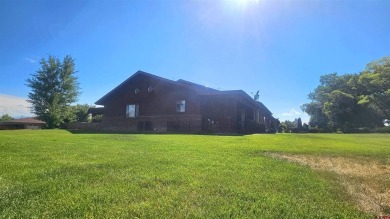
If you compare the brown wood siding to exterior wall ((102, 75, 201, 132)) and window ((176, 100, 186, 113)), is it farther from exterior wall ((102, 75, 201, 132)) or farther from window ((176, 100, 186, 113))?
window ((176, 100, 186, 113))

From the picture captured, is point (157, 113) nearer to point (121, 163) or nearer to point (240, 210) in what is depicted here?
point (121, 163)

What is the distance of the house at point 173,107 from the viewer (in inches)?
1006

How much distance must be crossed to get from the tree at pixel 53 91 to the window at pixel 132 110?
2318cm

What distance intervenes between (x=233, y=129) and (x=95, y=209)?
2198 centimetres

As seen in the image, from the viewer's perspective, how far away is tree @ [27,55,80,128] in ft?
162

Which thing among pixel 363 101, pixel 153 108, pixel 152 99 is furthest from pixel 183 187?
pixel 363 101

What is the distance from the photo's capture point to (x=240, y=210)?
408 cm

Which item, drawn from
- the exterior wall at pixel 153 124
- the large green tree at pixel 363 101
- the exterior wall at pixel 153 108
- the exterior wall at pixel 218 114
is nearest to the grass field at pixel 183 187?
the exterior wall at pixel 218 114

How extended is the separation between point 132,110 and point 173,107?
5777 mm

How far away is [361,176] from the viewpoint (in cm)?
688

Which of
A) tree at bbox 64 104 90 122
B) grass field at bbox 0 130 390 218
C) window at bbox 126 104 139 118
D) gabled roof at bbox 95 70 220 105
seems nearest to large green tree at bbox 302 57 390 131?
gabled roof at bbox 95 70 220 105

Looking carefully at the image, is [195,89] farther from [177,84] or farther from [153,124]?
[153,124]

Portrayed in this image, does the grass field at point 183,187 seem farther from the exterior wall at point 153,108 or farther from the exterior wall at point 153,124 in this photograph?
the exterior wall at point 153,108

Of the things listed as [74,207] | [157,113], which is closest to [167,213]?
[74,207]
